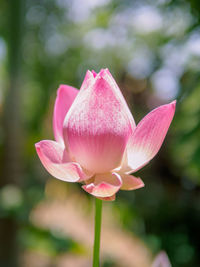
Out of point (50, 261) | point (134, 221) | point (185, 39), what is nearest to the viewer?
point (185, 39)

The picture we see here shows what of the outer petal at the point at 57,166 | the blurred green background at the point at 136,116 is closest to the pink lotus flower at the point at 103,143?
the outer petal at the point at 57,166

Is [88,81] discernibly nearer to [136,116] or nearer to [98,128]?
[98,128]

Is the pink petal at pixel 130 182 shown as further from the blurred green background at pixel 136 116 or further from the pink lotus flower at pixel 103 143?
the blurred green background at pixel 136 116

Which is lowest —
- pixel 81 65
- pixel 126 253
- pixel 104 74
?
pixel 126 253

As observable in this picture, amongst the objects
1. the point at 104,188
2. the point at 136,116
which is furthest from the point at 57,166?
the point at 136,116

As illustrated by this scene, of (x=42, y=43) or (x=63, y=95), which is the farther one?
(x=42, y=43)

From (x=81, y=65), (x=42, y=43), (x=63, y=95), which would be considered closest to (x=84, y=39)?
(x=42, y=43)

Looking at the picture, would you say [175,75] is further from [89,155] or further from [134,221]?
[134,221]
